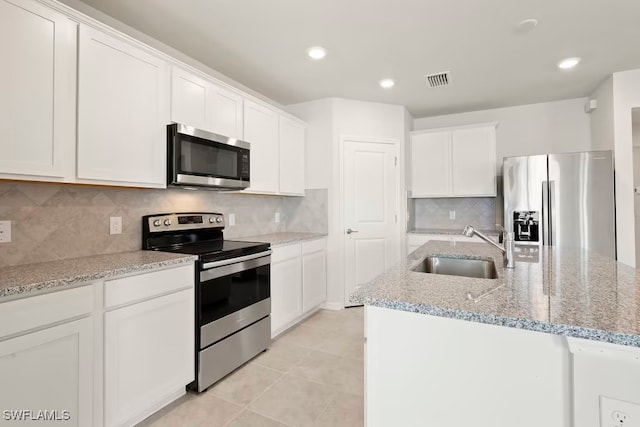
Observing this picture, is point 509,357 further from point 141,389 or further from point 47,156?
point 47,156

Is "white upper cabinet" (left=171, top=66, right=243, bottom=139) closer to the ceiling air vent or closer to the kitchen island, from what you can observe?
the kitchen island

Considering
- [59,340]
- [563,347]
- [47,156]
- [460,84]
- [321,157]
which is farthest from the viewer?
[321,157]

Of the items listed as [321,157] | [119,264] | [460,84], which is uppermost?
[460,84]

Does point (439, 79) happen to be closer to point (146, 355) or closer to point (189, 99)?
point (189, 99)

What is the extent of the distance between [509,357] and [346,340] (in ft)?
6.60

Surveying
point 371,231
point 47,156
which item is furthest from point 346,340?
point 47,156

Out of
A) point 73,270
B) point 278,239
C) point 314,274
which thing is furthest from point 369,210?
point 73,270

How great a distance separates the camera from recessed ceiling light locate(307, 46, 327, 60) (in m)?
2.56

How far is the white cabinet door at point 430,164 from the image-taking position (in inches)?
161

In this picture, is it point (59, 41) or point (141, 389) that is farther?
point (141, 389)

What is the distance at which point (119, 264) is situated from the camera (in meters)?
1.64

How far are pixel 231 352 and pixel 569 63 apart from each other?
384 centimetres

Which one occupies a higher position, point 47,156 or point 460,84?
point 460,84

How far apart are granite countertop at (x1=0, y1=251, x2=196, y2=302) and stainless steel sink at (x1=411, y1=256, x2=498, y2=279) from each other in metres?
1.53
